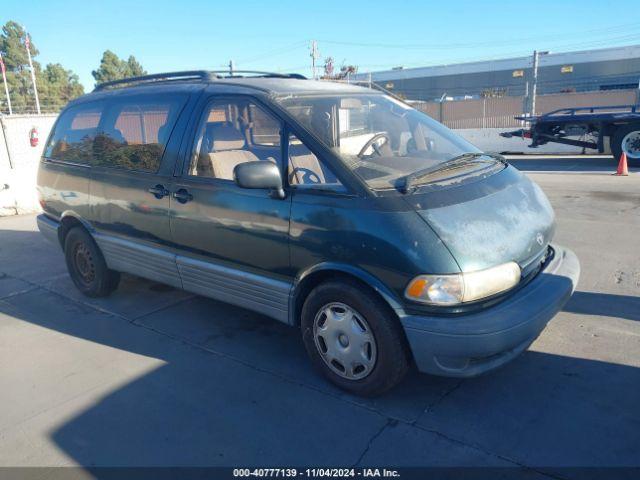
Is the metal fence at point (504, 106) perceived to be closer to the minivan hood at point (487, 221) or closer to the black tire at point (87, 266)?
the black tire at point (87, 266)

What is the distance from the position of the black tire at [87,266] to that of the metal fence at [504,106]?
18993 mm

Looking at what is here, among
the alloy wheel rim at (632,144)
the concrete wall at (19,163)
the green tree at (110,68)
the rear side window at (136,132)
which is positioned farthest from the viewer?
the green tree at (110,68)

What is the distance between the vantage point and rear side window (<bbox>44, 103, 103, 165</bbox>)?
4.89 meters

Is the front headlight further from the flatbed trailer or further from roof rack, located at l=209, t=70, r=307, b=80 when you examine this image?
the flatbed trailer

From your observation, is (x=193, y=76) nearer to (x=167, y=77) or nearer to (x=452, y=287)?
(x=167, y=77)

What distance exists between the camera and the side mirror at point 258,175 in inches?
127

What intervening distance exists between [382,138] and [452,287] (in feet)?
4.62

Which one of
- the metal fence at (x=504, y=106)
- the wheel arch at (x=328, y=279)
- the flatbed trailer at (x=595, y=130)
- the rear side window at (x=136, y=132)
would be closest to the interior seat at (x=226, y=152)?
the rear side window at (x=136, y=132)

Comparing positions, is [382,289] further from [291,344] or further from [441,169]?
[291,344]

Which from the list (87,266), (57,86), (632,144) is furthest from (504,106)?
(57,86)

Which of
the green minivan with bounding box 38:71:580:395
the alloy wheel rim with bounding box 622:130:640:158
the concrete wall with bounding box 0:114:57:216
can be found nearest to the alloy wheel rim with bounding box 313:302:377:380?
the green minivan with bounding box 38:71:580:395

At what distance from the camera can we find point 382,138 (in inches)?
148

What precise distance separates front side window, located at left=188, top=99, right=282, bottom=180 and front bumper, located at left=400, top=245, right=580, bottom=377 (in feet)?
5.58

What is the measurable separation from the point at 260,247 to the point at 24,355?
213 centimetres
